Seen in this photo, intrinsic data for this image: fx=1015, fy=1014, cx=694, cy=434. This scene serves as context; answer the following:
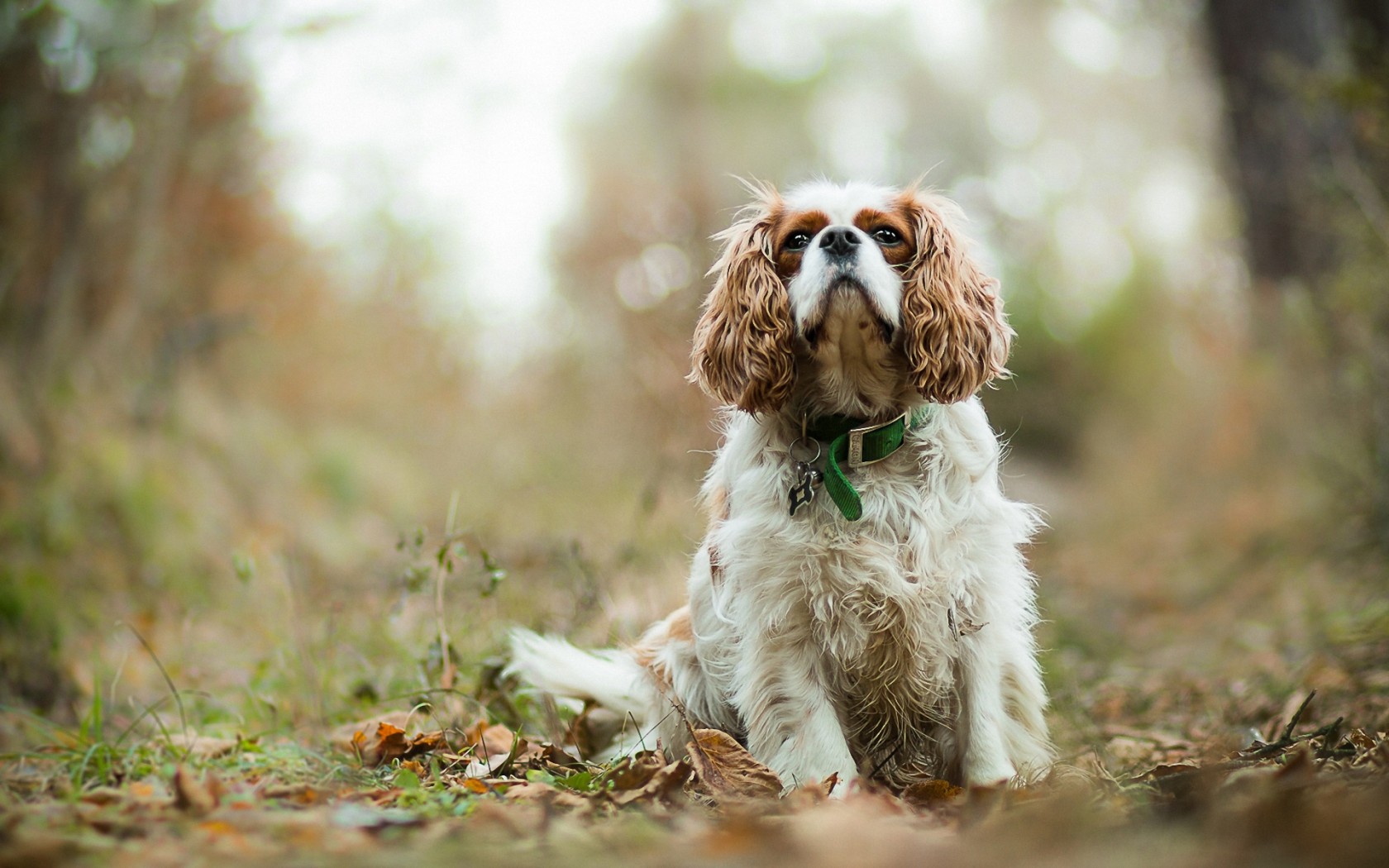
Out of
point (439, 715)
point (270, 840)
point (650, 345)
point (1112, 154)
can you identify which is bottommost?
point (439, 715)

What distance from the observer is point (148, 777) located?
8.92 ft

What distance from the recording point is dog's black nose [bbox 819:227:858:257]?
3.04 metres

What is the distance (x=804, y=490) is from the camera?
2.88m

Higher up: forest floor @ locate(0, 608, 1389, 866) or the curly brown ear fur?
the curly brown ear fur

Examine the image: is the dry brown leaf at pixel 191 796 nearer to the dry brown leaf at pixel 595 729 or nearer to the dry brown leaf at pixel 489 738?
the dry brown leaf at pixel 489 738

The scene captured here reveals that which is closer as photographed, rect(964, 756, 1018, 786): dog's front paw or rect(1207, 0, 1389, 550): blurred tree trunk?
rect(964, 756, 1018, 786): dog's front paw

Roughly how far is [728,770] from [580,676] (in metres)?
0.86

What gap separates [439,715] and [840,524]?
1.67m

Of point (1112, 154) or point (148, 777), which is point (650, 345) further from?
point (1112, 154)

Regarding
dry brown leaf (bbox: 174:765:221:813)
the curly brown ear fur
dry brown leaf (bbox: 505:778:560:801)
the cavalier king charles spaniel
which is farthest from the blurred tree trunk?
dry brown leaf (bbox: 174:765:221:813)

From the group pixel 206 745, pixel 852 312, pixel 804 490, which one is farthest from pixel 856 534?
pixel 206 745

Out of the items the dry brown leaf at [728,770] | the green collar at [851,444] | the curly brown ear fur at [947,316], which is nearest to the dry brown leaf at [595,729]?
the dry brown leaf at [728,770]

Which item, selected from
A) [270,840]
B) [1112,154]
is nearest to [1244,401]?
Answer: [270,840]

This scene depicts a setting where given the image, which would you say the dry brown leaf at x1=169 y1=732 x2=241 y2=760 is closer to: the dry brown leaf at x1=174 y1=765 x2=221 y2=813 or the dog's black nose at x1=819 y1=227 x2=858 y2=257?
the dry brown leaf at x1=174 y1=765 x2=221 y2=813
